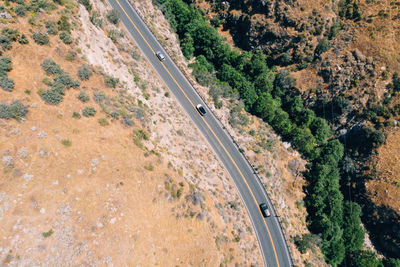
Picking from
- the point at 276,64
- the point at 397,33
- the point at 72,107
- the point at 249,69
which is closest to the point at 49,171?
the point at 72,107

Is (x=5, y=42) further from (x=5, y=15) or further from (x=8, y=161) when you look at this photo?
(x=8, y=161)

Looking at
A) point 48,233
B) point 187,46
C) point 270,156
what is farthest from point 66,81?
point 270,156

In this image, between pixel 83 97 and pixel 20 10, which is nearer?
pixel 20 10

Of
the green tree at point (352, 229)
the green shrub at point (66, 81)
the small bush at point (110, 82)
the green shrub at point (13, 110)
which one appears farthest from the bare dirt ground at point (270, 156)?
the green shrub at point (13, 110)

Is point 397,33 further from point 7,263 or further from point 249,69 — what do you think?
point 7,263

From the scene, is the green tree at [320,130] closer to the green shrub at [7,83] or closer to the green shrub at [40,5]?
the green shrub at [40,5]

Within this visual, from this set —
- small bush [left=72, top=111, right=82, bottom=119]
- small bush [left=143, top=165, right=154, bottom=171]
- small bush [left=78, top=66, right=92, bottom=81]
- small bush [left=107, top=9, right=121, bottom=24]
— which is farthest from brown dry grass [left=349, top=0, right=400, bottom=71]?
small bush [left=72, top=111, right=82, bottom=119]
